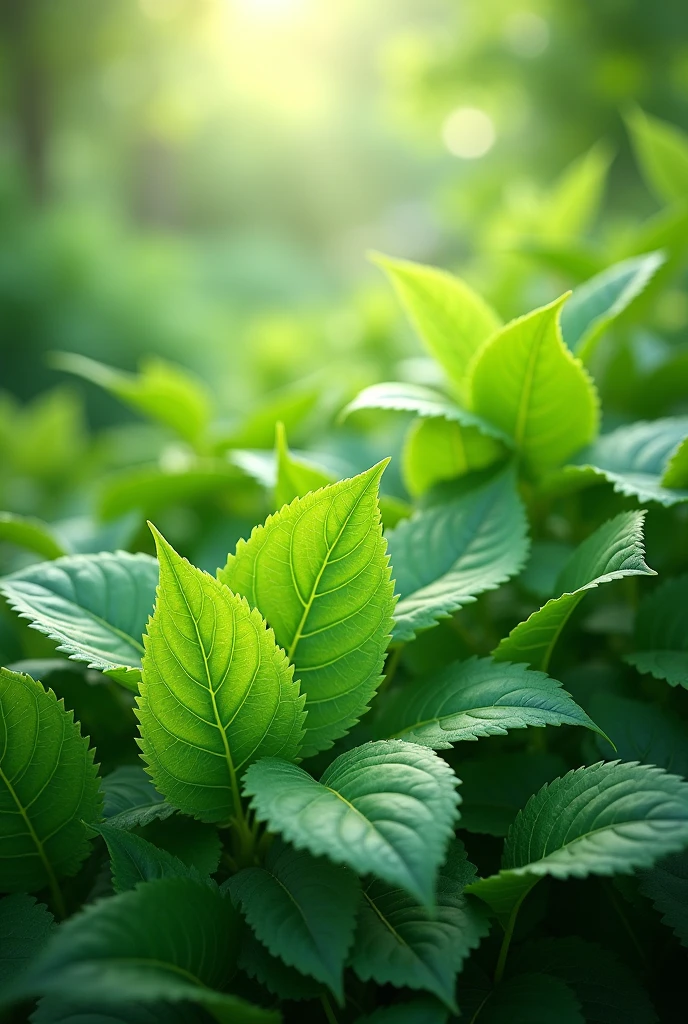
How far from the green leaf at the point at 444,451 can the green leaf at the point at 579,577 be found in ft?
0.60

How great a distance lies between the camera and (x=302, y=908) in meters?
0.51

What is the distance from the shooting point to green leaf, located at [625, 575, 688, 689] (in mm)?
660

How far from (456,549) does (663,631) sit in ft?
0.67

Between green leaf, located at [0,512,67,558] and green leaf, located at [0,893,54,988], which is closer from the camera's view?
green leaf, located at [0,893,54,988]

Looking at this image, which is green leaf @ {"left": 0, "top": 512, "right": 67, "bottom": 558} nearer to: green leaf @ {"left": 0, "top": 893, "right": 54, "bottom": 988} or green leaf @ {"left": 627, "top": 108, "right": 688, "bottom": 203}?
green leaf @ {"left": 0, "top": 893, "right": 54, "bottom": 988}

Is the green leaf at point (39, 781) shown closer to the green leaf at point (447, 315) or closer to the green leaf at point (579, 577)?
the green leaf at point (579, 577)

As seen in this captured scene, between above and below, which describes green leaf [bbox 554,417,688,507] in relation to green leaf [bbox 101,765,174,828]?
above

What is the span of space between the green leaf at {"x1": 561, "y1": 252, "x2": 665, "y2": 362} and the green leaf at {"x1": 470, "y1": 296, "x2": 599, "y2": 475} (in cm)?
7

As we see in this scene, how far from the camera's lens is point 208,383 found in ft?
17.6

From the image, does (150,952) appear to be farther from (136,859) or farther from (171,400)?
(171,400)

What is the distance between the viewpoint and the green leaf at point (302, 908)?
47 cm

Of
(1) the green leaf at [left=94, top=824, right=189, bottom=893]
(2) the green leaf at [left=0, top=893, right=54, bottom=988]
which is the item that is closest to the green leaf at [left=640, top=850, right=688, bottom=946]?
(1) the green leaf at [left=94, top=824, right=189, bottom=893]

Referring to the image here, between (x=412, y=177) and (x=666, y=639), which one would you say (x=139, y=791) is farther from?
(x=412, y=177)

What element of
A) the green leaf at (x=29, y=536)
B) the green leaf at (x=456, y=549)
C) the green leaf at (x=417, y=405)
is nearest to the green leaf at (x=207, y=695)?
the green leaf at (x=456, y=549)
